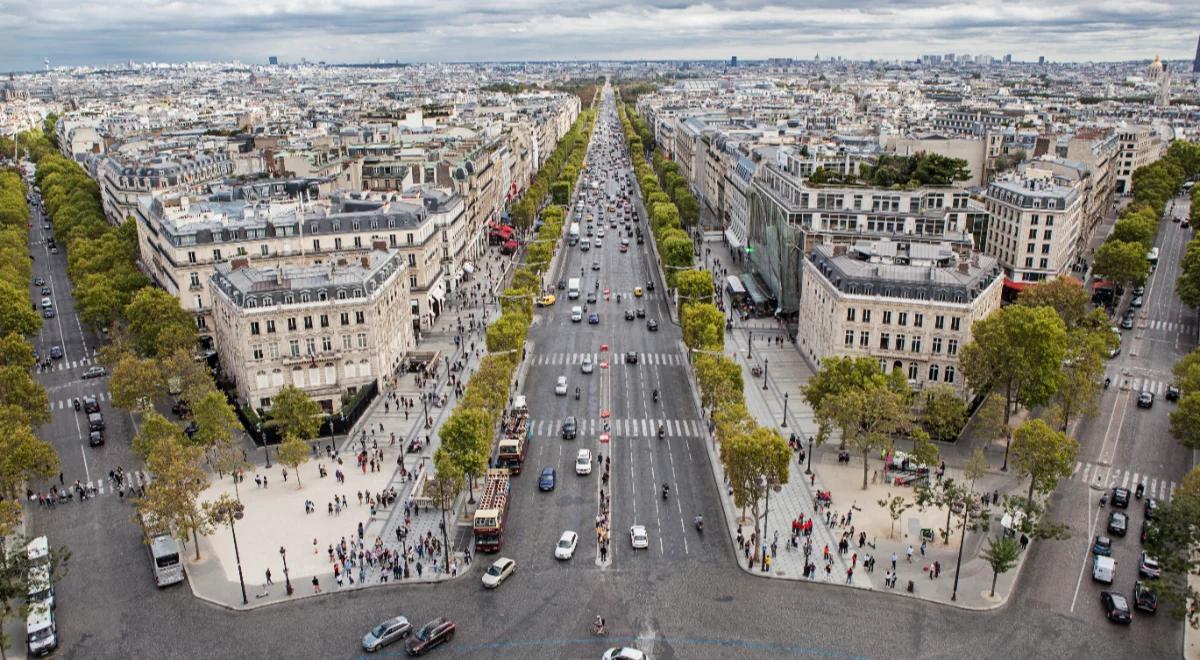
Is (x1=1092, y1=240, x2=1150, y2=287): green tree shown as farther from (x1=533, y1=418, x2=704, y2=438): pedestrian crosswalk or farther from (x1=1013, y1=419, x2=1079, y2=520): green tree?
(x1=533, y1=418, x2=704, y2=438): pedestrian crosswalk

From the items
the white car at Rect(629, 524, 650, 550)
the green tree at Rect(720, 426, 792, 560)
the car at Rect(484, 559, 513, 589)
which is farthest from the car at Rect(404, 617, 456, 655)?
the green tree at Rect(720, 426, 792, 560)

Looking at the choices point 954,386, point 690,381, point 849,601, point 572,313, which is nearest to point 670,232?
point 572,313

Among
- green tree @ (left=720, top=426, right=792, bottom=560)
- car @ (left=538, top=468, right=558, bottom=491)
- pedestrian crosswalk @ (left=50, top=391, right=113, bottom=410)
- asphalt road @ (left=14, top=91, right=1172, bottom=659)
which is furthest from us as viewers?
pedestrian crosswalk @ (left=50, top=391, right=113, bottom=410)

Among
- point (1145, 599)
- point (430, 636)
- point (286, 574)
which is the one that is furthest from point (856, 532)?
point (286, 574)

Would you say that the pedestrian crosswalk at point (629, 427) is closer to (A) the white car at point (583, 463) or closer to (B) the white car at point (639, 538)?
(A) the white car at point (583, 463)

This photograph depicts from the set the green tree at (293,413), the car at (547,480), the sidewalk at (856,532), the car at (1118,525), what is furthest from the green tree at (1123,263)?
the green tree at (293,413)

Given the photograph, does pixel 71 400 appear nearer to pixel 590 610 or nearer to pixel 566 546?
pixel 566 546
